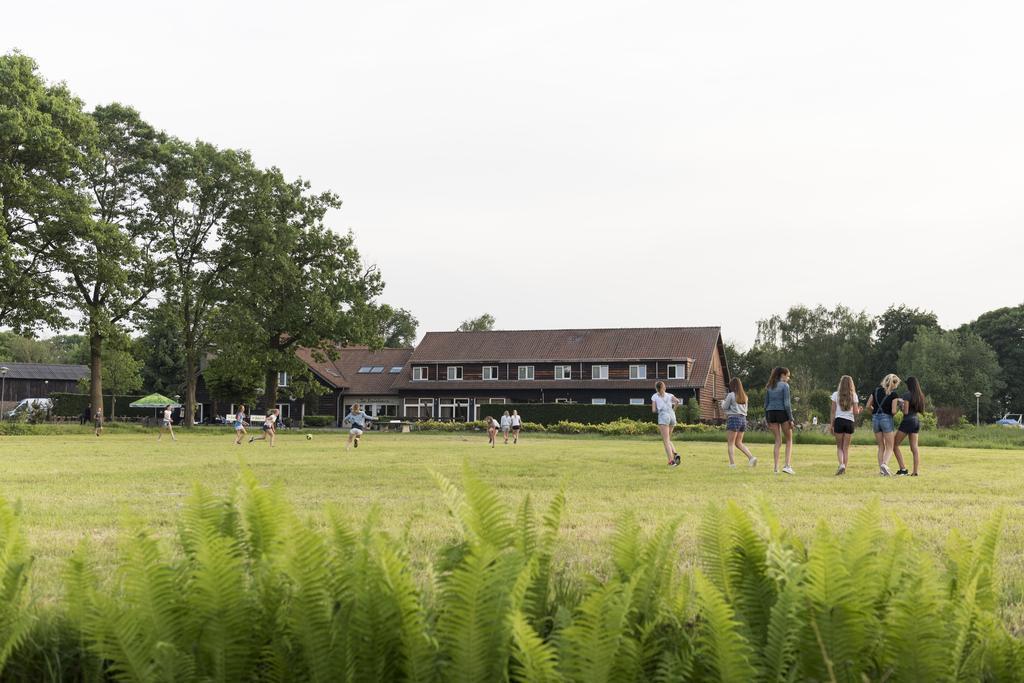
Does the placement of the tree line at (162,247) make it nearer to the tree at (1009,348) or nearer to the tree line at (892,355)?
the tree line at (892,355)

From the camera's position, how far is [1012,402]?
337 feet

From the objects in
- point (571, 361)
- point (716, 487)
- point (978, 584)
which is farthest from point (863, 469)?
point (571, 361)

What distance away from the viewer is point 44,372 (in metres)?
118

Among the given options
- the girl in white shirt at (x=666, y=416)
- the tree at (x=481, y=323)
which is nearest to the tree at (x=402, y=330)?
the tree at (x=481, y=323)

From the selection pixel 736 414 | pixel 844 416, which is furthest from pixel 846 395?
pixel 736 414

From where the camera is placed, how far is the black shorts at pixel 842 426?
17344 mm

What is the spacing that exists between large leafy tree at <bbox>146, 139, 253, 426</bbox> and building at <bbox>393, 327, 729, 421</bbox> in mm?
26497

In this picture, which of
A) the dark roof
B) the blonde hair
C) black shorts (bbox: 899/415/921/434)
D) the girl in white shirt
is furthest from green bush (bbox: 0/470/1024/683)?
the dark roof

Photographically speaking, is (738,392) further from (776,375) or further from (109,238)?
(109,238)

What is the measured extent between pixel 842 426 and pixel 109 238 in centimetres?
4113

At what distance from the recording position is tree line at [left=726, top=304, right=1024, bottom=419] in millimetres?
91062

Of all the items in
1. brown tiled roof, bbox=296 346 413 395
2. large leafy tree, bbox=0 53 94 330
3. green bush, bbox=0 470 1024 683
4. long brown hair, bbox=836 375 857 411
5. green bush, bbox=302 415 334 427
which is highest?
large leafy tree, bbox=0 53 94 330

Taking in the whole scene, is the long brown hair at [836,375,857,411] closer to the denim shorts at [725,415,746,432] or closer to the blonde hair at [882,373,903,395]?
the blonde hair at [882,373,903,395]

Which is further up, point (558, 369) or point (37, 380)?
point (558, 369)
